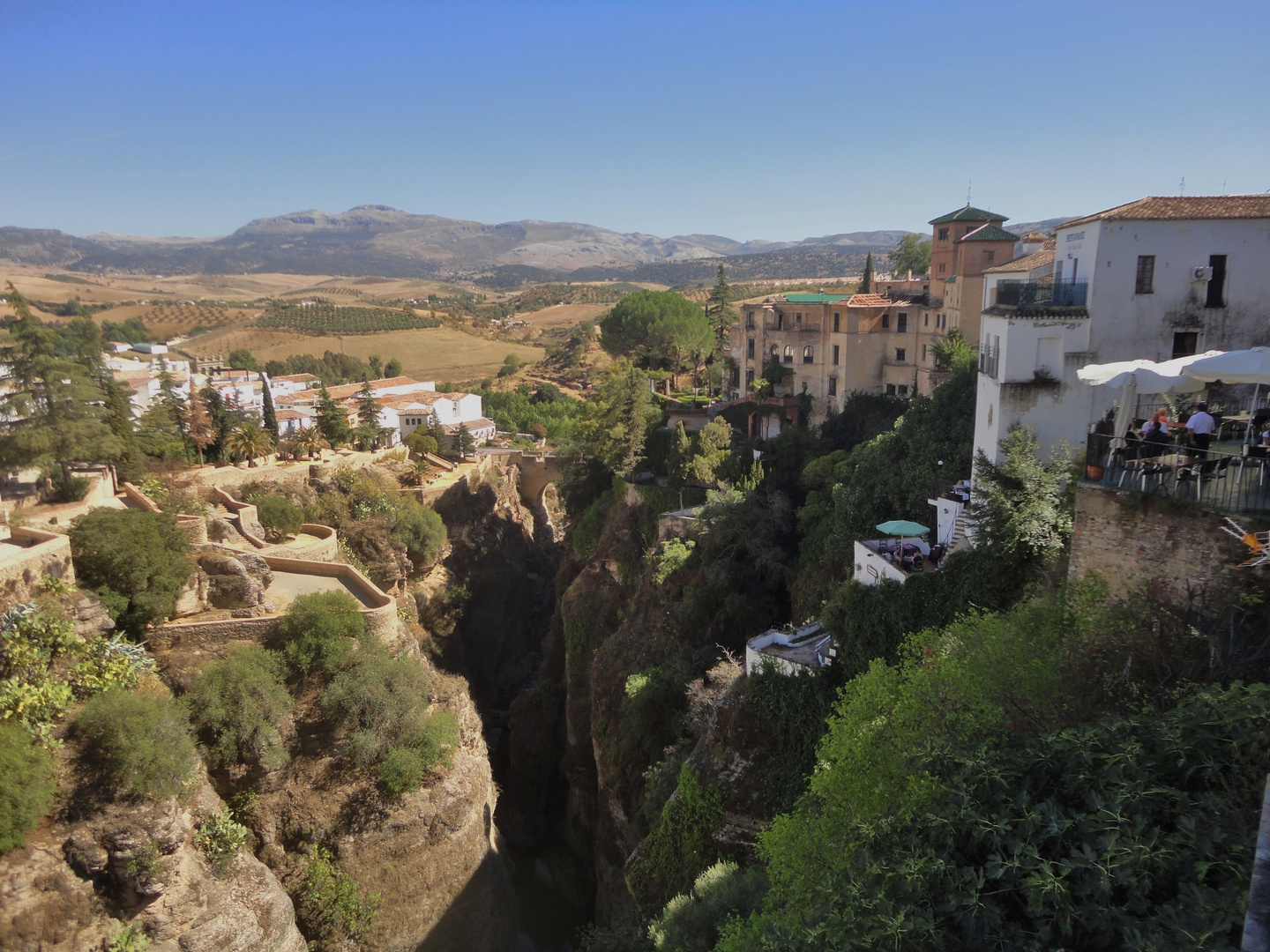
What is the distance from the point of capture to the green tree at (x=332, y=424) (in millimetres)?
36344

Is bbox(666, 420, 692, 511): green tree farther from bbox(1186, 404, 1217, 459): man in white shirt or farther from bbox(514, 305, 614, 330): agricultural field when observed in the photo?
bbox(514, 305, 614, 330): agricultural field

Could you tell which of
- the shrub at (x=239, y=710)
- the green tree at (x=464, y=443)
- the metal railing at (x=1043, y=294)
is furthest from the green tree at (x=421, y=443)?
the metal railing at (x=1043, y=294)

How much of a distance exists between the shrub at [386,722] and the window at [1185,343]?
19.5 meters

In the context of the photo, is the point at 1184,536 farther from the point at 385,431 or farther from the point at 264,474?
the point at 385,431

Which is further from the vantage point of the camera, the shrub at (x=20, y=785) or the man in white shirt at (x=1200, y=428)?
the shrub at (x=20, y=785)

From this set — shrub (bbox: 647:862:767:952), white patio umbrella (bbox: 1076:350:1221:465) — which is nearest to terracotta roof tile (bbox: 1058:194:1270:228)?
white patio umbrella (bbox: 1076:350:1221:465)

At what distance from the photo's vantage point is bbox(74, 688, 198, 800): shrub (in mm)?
15211

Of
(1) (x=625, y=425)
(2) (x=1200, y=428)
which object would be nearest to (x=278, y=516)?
(1) (x=625, y=425)

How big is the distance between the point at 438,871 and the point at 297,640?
7049mm

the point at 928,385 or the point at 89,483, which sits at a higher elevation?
the point at 928,385

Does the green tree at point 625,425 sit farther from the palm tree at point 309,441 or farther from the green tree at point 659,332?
the green tree at point 659,332

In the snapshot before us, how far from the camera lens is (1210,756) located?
6.95 m

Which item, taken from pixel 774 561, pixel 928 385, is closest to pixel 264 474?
pixel 774 561

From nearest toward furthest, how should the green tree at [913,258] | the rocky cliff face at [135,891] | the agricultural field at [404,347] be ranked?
the rocky cliff face at [135,891] → the green tree at [913,258] → the agricultural field at [404,347]
